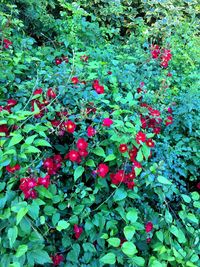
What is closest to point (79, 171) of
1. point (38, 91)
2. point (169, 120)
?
point (38, 91)

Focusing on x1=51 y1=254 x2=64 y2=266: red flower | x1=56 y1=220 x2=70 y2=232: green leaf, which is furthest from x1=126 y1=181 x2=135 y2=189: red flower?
x1=51 y1=254 x2=64 y2=266: red flower

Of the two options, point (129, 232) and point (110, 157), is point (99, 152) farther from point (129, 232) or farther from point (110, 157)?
point (129, 232)

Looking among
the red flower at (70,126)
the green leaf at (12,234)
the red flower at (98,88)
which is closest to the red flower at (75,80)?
the red flower at (98,88)

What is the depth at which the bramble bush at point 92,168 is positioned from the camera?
1.53m

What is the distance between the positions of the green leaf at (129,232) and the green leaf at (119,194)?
15cm

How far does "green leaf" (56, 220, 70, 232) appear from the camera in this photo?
1512 millimetres

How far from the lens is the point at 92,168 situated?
5.73ft

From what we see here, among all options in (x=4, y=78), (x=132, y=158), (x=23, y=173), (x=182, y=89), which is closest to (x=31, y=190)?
(x=23, y=173)

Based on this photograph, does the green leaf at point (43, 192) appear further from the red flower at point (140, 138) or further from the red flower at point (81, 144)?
the red flower at point (140, 138)

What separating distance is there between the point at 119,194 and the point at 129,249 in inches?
10.8

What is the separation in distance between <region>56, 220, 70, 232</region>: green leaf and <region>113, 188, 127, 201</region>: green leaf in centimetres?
27

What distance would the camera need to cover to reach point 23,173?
154 centimetres

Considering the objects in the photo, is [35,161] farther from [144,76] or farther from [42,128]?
[144,76]

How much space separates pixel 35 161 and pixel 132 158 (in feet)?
1.51
